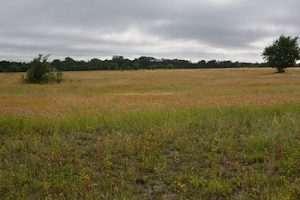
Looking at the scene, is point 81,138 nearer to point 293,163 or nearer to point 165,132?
point 165,132

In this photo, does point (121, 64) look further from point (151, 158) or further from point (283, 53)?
point (151, 158)

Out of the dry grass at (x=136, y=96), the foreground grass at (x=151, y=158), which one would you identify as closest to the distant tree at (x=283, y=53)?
the dry grass at (x=136, y=96)

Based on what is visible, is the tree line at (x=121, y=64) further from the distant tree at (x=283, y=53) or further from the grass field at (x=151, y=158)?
the grass field at (x=151, y=158)

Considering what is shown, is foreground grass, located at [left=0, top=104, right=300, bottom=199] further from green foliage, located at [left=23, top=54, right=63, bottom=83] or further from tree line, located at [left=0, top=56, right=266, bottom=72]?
tree line, located at [left=0, top=56, right=266, bottom=72]

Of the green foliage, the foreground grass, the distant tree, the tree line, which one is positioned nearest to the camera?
the foreground grass

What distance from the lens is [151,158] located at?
790cm

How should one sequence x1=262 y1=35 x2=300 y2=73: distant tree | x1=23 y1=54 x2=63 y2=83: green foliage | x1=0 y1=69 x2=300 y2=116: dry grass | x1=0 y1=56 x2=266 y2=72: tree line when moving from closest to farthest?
1. x1=0 y1=69 x2=300 y2=116: dry grass
2. x1=23 y1=54 x2=63 y2=83: green foliage
3. x1=262 y1=35 x2=300 y2=73: distant tree
4. x1=0 y1=56 x2=266 y2=72: tree line

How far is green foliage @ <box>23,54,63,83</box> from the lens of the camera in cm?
4675

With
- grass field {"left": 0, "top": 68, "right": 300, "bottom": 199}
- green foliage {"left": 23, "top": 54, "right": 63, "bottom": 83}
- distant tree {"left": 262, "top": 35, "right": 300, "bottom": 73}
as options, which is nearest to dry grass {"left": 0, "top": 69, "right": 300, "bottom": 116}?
grass field {"left": 0, "top": 68, "right": 300, "bottom": 199}

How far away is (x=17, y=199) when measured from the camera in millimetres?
6215

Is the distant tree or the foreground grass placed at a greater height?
the distant tree

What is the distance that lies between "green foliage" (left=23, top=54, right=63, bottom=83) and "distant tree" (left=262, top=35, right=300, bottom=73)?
3825cm

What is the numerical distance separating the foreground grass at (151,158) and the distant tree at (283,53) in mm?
56562

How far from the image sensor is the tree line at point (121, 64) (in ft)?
291
